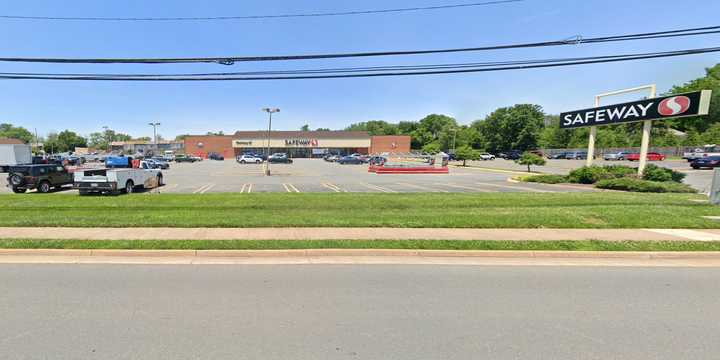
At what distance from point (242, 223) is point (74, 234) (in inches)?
135

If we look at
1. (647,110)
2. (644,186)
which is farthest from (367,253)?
(647,110)

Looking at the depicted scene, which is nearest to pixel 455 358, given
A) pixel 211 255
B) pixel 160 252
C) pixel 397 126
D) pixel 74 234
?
pixel 211 255

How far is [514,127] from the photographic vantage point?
8012 centimetres

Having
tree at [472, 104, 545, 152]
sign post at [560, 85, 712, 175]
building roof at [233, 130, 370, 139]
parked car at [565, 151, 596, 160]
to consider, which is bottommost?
parked car at [565, 151, 596, 160]

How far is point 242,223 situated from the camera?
785 cm

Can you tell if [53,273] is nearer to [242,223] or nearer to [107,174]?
[242,223]

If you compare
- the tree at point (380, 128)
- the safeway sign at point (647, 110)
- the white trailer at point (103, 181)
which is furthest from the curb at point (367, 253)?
the tree at point (380, 128)

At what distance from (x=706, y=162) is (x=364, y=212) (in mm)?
38883

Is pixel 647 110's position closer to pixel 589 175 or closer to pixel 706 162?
pixel 589 175

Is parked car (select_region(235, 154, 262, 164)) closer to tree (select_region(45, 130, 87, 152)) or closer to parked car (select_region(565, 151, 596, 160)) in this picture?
parked car (select_region(565, 151, 596, 160))

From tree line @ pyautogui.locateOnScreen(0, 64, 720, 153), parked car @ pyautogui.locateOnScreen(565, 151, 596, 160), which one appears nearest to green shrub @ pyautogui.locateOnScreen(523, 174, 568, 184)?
tree line @ pyautogui.locateOnScreen(0, 64, 720, 153)

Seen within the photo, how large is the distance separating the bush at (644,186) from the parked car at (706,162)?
2240cm

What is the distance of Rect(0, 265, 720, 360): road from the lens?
9.73 feet

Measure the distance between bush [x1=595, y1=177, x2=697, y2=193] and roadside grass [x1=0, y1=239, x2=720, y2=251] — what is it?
10735mm
